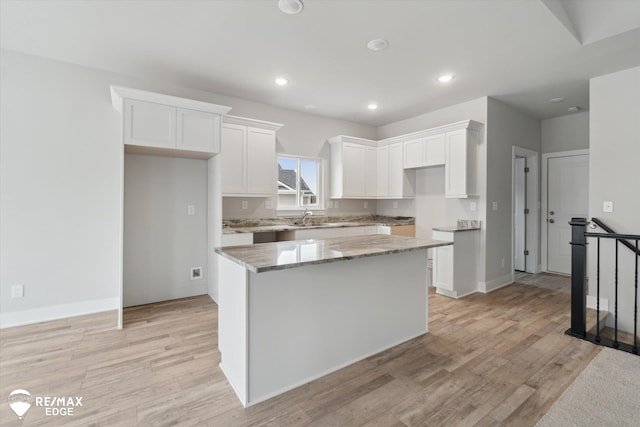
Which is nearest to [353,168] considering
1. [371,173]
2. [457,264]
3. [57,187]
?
[371,173]

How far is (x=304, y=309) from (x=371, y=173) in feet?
12.5

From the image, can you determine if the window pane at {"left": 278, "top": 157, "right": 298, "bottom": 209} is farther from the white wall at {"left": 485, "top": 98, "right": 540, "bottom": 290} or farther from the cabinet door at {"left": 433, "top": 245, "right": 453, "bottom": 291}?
the white wall at {"left": 485, "top": 98, "right": 540, "bottom": 290}

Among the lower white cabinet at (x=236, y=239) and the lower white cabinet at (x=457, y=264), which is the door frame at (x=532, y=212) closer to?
the lower white cabinet at (x=457, y=264)

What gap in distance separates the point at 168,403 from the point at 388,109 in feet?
15.3

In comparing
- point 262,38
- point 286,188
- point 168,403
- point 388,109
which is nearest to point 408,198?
point 388,109

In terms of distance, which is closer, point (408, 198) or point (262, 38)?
point (262, 38)

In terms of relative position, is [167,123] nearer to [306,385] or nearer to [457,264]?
[306,385]

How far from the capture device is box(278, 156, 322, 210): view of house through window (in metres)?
4.94

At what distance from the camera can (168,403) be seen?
1.91m

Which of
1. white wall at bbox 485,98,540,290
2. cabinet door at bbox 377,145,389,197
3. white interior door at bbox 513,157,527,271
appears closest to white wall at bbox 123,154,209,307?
cabinet door at bbox 377,145,389,197

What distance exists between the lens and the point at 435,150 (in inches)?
181

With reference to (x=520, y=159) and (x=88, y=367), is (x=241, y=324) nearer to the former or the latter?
(x=88, y=367)

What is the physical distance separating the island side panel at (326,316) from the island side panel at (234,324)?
0.05 metres

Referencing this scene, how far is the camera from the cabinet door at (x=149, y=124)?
3111 mm
